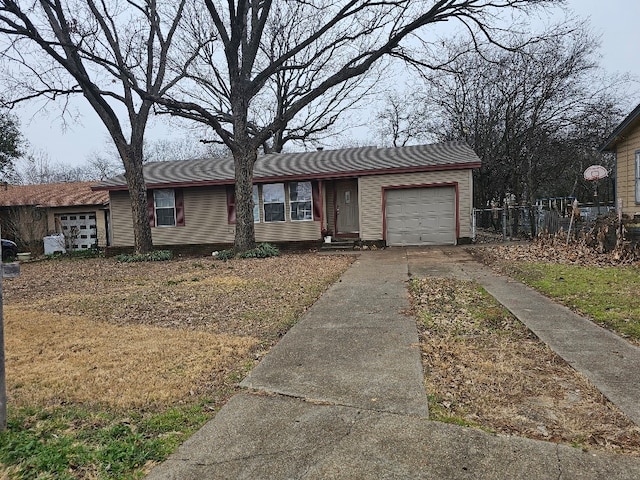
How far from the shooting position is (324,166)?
56.7 feet

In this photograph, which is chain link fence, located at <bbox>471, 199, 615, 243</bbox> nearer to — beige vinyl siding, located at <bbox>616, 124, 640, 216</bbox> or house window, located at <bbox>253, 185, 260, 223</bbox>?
beige vinyl siding, located at <bbox>616, 124, 640, 216</bbox>

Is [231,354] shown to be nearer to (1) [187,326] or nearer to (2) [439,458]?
(1) [187,326]

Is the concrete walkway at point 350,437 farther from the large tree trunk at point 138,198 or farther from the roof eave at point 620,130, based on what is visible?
the large tree trunk at point 138,198

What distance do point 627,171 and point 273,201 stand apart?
1185 cm

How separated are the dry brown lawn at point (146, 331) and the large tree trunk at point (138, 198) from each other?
17.6ft

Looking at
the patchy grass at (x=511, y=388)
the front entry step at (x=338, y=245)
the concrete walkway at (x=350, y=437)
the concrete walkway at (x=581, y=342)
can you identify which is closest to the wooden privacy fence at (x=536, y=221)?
the front entry step at (x=338, y=245)

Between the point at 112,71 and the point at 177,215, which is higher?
the point at 112,71

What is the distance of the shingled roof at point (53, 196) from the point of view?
944 inches

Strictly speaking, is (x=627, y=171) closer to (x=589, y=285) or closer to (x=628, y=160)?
(x=628, y=160)

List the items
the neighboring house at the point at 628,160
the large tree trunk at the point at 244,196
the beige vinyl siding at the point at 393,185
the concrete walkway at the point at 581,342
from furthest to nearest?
1. the beige vinyl siding at the point at 393,185
2. the large tree trunk at the point at 244,196
3. the neighboring house at the point at 628,160
4. the concrete walkway at the point at 581,342

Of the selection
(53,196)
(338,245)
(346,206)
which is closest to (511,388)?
(338,245)

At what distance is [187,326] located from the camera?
240 inches

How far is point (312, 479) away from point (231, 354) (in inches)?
97.1

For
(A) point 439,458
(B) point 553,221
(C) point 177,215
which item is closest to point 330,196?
(C) point 177,215
